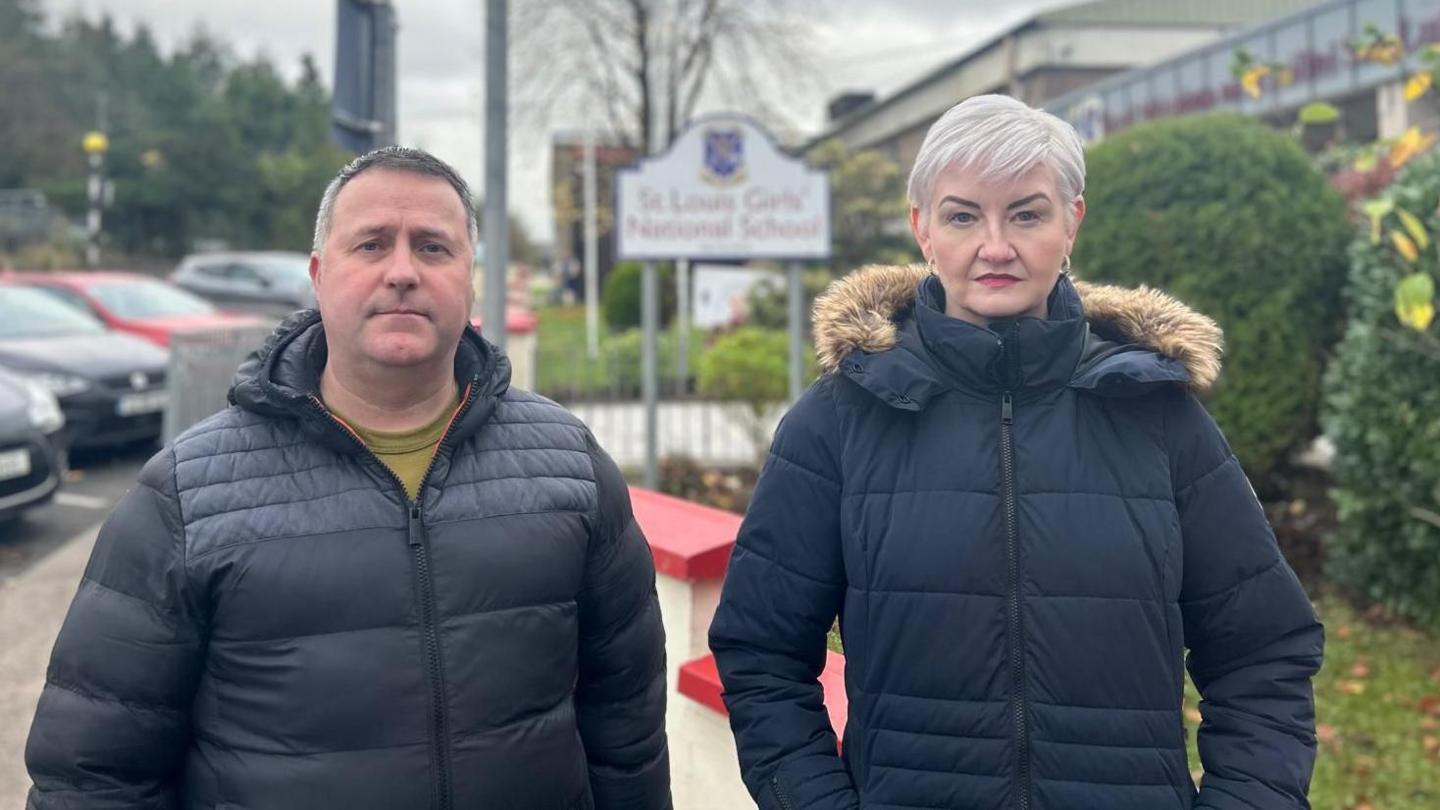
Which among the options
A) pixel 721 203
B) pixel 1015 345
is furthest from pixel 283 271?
pixel 1015 345

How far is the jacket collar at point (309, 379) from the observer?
177cm

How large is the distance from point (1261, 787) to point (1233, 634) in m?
0.20

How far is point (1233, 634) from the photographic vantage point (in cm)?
167

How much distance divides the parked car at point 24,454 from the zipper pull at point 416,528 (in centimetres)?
580

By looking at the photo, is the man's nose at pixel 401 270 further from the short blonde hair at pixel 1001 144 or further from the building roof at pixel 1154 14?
the building roof at pixel 1154 14

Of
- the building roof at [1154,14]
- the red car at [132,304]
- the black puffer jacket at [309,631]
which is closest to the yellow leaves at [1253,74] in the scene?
the black puffer jacket at [309,631]

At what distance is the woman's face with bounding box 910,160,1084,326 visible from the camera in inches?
66.7

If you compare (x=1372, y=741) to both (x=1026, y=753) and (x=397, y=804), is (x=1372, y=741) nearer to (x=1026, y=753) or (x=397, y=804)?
(x=1026, y=753)

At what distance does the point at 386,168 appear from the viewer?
1823 mm

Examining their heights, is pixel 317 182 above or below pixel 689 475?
above

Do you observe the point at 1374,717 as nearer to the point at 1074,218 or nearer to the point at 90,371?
the point at 1074,218

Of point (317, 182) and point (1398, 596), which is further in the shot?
point (317, 182)

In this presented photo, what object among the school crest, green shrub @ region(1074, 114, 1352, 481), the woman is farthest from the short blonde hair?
the school crest

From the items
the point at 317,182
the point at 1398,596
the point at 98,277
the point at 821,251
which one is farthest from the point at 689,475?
the point at 317,182
